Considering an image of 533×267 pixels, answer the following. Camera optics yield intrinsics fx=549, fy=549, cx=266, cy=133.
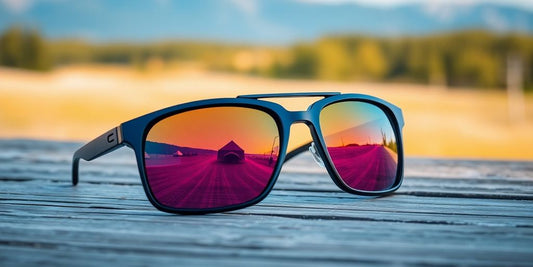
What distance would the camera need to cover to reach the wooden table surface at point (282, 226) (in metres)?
0.79

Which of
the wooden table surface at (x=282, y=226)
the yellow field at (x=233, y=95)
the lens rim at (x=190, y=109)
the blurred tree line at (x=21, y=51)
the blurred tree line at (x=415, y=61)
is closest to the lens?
the wooden table surface at (x=282, y=226)

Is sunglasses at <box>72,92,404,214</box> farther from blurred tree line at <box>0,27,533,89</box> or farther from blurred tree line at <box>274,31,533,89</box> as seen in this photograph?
blurred tree line at <box>274,31,533,89</box>

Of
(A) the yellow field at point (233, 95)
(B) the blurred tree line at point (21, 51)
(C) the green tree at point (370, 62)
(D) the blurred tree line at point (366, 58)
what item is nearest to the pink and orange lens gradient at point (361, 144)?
(A) the yellow field at point (233, 95)

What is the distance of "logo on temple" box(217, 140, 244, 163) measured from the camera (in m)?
1.16

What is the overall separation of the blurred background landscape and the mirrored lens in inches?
572

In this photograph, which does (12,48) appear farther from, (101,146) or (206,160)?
(206,160)

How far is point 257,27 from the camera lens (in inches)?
3639

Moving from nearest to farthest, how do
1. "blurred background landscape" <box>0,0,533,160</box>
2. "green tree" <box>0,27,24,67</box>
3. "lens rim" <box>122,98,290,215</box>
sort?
1. "lens rim" <box>122,98,290,215</box>
2. "blurred background landscape" <box>0,0,533,160</box>
3. "green tree" <box>0,27,24,67</box>

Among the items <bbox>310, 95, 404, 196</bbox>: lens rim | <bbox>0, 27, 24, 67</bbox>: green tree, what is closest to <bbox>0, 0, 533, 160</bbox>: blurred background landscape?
<bbox>0, 27, 24, 67</bbox>: green tree

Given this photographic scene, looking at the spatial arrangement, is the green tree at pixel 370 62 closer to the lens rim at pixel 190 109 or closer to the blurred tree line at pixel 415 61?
the blurred tree line at pixel 415 61

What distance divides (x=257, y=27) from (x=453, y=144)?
250 feet

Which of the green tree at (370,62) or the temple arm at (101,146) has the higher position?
the green tree at (370,62)

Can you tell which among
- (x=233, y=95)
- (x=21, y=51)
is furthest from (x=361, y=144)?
(x=21, y=51)

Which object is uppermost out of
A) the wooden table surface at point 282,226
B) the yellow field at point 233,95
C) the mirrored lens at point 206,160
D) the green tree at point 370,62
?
the green tree at point 370,62
